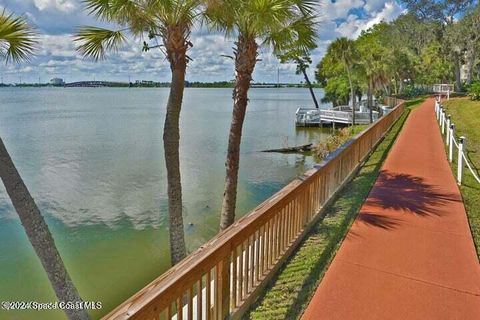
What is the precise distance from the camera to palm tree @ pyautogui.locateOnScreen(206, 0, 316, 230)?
679 centimetres

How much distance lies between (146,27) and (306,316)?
18.2 feet

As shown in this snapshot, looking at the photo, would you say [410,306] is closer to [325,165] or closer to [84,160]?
[325,165]

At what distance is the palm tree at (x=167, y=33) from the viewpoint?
20.9 feet

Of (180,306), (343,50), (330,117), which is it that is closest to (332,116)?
(330,117)

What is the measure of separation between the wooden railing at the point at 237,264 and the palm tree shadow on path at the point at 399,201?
3.08 feet

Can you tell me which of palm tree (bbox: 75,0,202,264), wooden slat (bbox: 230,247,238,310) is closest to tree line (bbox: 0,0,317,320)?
palm tree (bbox: 75,0,202,264)

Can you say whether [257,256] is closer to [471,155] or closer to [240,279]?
[240,279]

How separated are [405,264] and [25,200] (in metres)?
4.63

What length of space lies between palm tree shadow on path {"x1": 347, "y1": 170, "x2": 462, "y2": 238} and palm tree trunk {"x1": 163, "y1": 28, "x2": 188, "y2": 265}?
335cm

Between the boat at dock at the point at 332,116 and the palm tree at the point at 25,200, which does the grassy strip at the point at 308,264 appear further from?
the boat at dock at the point at 332,116

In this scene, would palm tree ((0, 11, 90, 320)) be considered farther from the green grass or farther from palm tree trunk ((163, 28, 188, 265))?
the green grass

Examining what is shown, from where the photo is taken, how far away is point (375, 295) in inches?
161

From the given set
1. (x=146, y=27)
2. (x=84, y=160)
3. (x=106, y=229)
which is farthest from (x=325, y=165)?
(x=84, y=160)

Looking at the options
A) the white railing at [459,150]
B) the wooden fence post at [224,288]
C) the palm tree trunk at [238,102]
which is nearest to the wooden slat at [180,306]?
the wooden fence post at [224,288]
